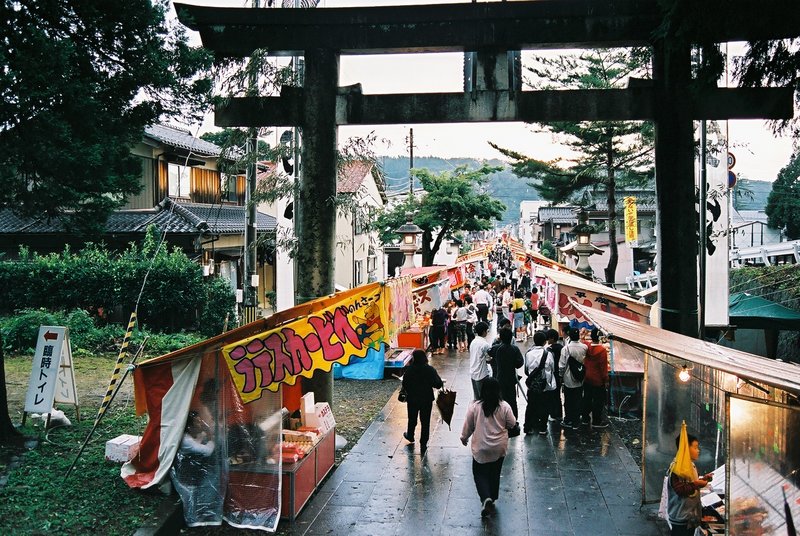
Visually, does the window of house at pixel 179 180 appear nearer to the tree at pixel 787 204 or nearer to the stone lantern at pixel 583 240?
the stone lantern at pixel 583 240

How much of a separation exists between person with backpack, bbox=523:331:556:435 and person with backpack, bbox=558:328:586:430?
1.02 ft

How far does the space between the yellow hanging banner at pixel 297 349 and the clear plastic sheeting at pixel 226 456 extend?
47cm

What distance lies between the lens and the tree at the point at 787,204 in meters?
35.8

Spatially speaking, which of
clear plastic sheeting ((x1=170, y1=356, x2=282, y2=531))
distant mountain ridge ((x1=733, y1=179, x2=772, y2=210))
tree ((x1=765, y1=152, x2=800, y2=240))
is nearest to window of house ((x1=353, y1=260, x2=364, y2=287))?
distant mountain ridge ((x1=733, y1=179, x2=772, y2=210))

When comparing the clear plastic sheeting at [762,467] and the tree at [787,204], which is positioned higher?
the tree at [787,204]

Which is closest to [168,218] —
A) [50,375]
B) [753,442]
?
[50,375]

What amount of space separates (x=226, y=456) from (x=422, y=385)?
3.91m

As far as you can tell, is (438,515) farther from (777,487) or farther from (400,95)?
(400,95)

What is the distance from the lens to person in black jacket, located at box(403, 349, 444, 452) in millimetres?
10695

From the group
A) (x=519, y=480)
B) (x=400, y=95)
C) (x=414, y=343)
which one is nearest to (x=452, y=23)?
(x=400, y=95)

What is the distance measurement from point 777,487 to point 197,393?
20.7 feet

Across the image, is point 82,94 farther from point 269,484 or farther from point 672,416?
point 672,416

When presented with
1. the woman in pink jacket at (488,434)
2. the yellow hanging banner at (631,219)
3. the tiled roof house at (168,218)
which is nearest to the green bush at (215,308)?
the tiled roof house at (168,218)

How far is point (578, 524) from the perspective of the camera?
795cm
